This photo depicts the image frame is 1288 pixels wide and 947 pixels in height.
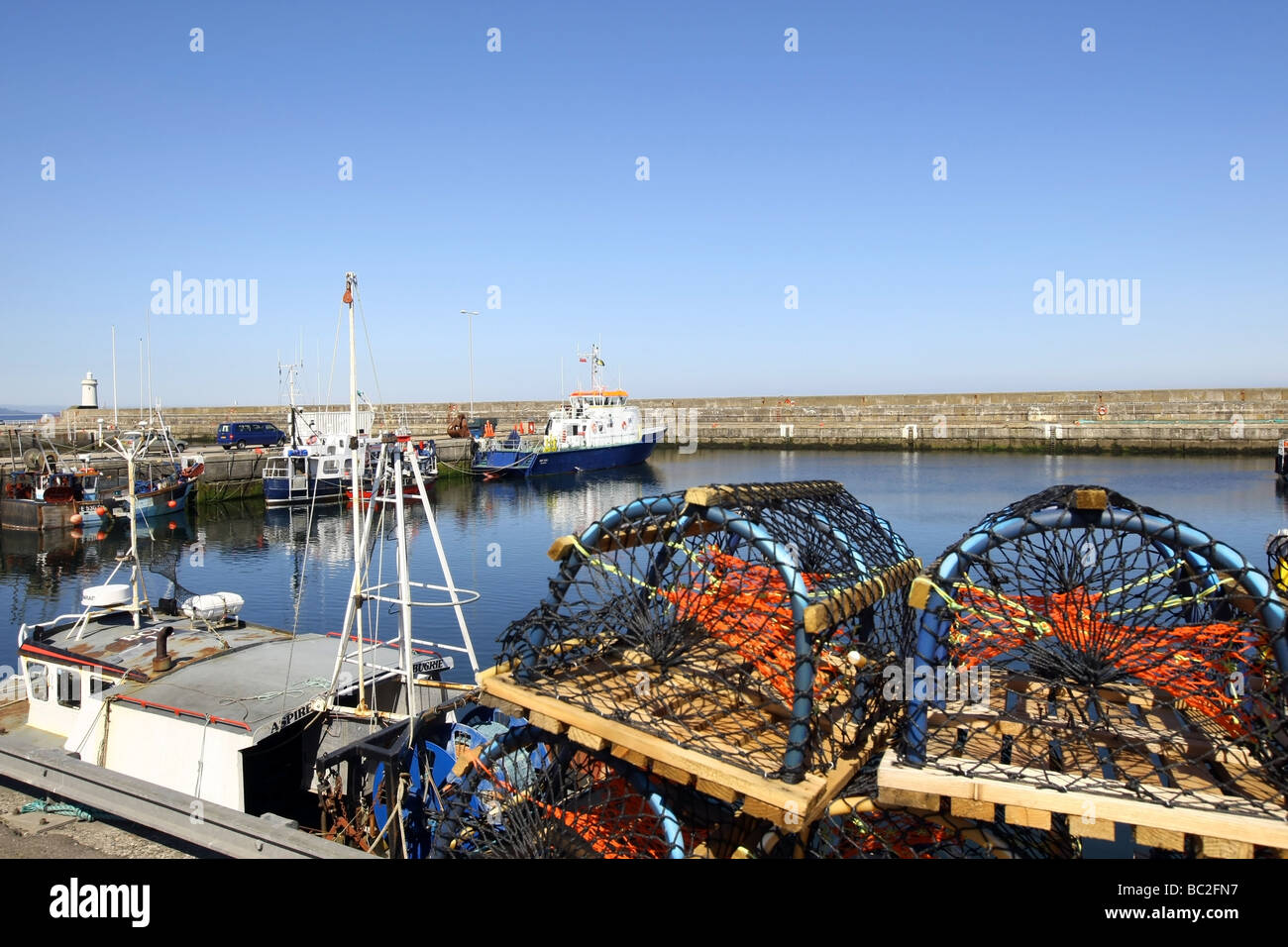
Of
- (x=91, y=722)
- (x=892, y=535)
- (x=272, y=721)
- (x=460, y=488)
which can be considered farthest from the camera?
(x=460, y=488)

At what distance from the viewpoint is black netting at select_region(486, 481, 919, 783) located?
6.00 metres

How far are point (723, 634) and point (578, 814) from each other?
5.84 ft

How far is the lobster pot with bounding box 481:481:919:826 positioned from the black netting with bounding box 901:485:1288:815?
0.69m

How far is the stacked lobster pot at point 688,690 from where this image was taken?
19.2ft

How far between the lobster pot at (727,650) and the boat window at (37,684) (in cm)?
743

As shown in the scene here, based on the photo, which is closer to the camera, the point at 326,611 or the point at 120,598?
the point at 120,598

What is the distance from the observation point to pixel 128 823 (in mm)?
4766

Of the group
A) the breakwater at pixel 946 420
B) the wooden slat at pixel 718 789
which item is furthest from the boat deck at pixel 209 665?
the breakwater at pixel 946 420

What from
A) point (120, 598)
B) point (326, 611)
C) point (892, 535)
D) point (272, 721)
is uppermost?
point (892, 535)

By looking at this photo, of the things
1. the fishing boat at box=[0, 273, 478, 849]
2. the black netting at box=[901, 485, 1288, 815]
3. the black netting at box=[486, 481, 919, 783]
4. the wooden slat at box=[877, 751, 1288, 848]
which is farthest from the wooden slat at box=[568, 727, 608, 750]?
the fishing boat at box=[0, 273, 478, 849]

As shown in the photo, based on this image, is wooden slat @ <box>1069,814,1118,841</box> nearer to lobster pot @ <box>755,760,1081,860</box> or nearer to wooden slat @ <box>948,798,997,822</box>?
wooden slat @ <box>948,798,997,822</box>
